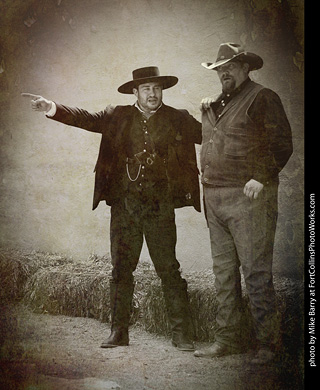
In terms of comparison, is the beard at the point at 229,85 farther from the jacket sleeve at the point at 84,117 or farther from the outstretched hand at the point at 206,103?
the jacket sleeve at the point at 84,117

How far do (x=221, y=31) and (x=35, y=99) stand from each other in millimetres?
1647

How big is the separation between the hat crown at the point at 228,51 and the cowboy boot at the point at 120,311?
196 cm

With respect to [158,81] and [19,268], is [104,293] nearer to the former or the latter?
[19,268]

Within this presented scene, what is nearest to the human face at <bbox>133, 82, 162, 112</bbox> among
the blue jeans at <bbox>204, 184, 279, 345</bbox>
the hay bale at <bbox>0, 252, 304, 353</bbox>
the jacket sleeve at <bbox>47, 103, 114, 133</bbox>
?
the jacket sleeve at <bbox>47, 103, 114, 133</bbox>

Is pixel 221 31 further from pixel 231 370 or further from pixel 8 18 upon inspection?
pixel 231 370

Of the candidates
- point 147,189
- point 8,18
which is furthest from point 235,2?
point 8,18

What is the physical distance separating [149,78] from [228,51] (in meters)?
0.66

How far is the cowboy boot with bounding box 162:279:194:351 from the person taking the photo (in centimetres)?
392

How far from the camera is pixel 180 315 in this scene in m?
3.93

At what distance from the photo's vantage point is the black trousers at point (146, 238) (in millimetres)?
4004

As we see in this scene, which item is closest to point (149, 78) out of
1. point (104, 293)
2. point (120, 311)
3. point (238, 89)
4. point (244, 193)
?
point (238, 89)

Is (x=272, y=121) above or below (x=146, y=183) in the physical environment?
above

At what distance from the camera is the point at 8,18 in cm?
445

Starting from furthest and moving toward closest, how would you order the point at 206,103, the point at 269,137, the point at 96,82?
the point at 96,82
the point at 206,103
the point at 269,137
